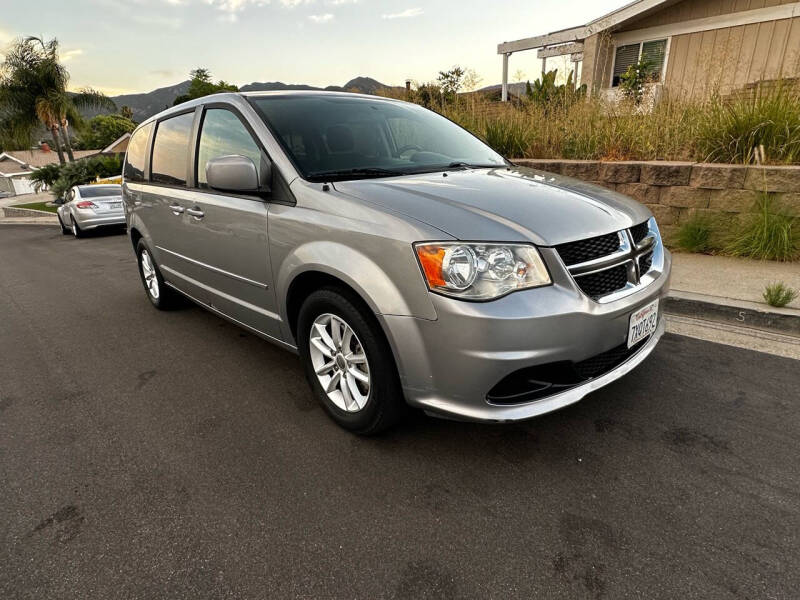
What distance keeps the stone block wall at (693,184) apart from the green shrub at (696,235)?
11cm

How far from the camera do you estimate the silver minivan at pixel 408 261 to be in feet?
6.24

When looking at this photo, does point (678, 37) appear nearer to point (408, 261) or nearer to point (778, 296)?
point (778, 296)

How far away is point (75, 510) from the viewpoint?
205 cm

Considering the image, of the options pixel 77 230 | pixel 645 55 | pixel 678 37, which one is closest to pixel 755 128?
pixel 678 37

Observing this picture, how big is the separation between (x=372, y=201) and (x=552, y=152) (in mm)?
5601

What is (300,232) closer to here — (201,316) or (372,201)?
(372,201)

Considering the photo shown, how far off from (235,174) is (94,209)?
1147 centimetres

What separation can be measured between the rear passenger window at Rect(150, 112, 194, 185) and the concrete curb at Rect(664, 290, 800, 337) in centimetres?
393

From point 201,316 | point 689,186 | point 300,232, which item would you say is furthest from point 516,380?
point 689,186

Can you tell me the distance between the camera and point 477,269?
1.89 meters

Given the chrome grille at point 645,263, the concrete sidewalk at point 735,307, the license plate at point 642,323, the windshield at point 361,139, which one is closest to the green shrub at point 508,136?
the concrete sidewalk at point 735,307

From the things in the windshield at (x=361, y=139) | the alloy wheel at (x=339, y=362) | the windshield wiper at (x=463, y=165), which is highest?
the windshield at (x=361, y=139)

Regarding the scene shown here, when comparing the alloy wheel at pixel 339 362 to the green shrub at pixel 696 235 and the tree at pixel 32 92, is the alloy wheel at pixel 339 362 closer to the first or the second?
the green shrub at pixel 696 235

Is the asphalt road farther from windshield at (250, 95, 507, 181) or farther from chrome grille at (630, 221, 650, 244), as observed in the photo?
windshield at (250, 95, 507, 181)
